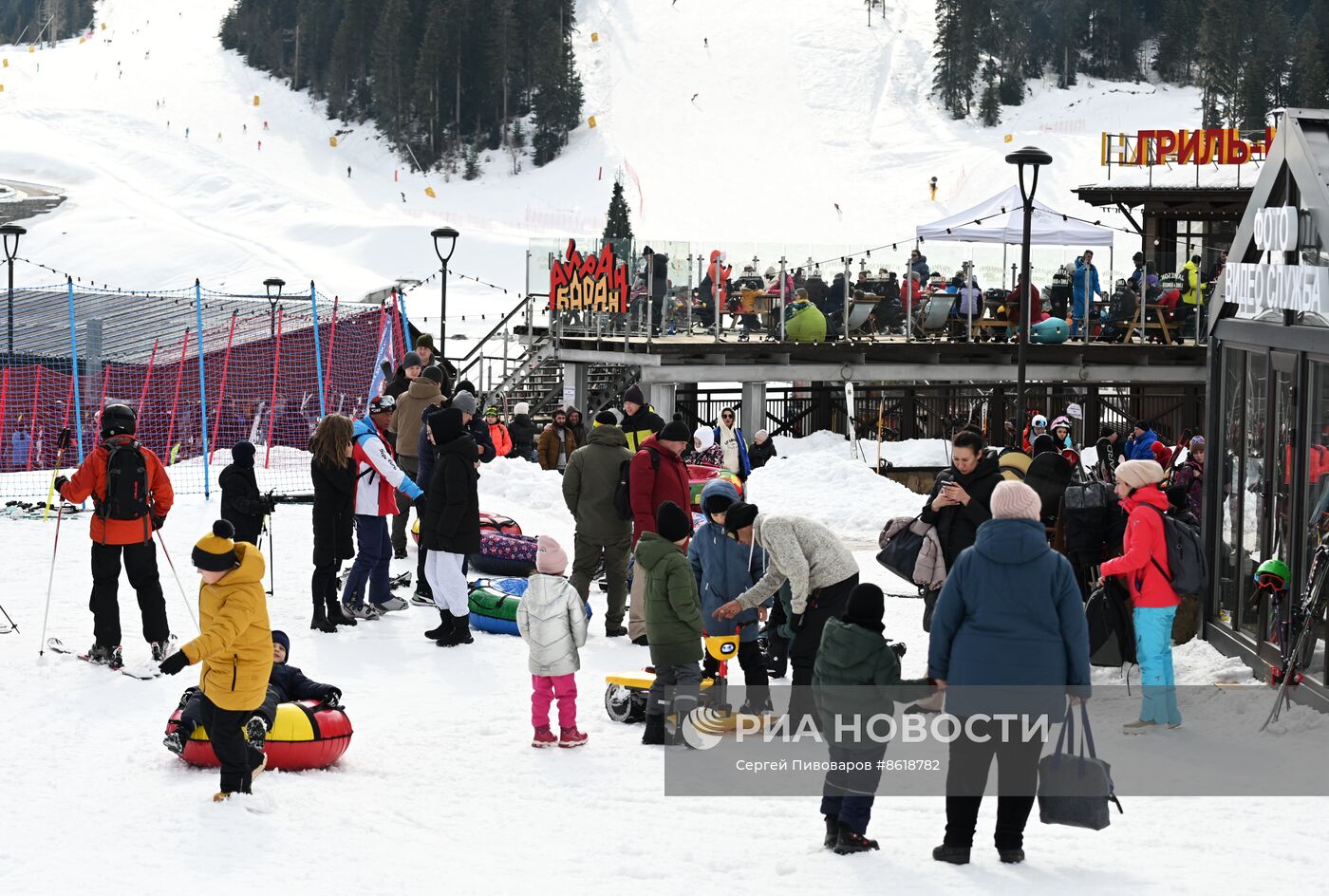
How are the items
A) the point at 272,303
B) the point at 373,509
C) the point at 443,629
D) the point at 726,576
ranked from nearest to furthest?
1. the point at 726,576
2. the point at 443,629
3. the point at 373,509
4. the point at 272,303

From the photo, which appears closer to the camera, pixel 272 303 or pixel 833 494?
pixel 833 494

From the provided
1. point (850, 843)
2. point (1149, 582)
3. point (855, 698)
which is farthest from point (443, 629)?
point (855, 698)

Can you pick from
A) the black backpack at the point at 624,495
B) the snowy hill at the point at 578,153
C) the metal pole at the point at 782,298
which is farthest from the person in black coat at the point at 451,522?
the snowy hill at the point at 578,153

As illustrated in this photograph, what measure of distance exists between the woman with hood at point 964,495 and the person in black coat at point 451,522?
3047 mm

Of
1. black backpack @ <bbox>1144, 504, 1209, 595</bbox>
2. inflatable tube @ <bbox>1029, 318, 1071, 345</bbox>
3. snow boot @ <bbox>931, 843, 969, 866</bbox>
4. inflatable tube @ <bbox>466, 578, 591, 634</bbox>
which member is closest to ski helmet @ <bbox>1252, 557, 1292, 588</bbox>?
black backpack @ <bbox>1144, 504, 1209, 595</bbox>

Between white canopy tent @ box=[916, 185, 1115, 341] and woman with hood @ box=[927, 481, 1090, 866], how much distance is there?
62.4ft

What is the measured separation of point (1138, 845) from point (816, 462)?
1280 centimetres

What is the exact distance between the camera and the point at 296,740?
24.6 ft

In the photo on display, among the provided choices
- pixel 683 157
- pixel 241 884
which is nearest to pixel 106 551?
pixel 241 884

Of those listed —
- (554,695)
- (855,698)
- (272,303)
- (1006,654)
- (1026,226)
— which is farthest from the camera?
(272,303)

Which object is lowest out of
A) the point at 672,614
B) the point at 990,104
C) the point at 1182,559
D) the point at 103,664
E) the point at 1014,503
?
the point at 103,664

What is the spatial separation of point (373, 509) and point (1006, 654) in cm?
586

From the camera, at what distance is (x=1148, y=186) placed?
97.6ft

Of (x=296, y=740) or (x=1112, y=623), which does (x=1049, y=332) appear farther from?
(x=296, y=740)
